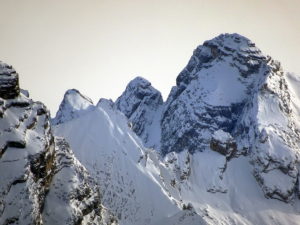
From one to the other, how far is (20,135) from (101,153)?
95160mm

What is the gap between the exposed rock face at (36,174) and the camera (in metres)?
61.3

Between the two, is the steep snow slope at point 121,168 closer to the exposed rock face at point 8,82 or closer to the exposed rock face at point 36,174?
the exposed rock face at point 36,174

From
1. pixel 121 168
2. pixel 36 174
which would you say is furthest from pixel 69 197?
pixel 121 168

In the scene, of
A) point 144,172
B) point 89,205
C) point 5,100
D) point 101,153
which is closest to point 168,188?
point 144,172

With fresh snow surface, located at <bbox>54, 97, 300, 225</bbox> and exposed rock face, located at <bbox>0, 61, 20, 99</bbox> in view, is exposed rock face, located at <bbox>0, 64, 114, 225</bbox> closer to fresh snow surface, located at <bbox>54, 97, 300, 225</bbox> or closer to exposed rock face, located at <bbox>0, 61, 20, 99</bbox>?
exposed rock face, located at <bbox>0, 61, 20, 99</bbox>

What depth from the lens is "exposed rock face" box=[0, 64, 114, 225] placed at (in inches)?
2415

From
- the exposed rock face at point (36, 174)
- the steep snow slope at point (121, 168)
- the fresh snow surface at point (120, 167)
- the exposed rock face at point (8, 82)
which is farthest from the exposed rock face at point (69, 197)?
the steep snow slope at point (121, 168)

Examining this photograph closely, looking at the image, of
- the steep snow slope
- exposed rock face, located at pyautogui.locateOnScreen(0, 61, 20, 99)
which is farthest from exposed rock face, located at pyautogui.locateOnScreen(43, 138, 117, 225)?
the steep snow slope

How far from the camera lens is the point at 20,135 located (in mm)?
65938

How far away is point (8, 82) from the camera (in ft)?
229

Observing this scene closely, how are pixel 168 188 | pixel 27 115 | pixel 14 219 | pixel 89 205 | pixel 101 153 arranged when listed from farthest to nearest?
pixel 168 188, pixel 101 153, pixel 89 205, pixel 27 115, pixel 14 219

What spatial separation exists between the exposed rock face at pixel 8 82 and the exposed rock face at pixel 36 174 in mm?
145

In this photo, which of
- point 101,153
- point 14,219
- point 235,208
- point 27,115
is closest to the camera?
point 14,219

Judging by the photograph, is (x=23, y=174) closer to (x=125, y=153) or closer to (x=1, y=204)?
(x=1, y=204)
